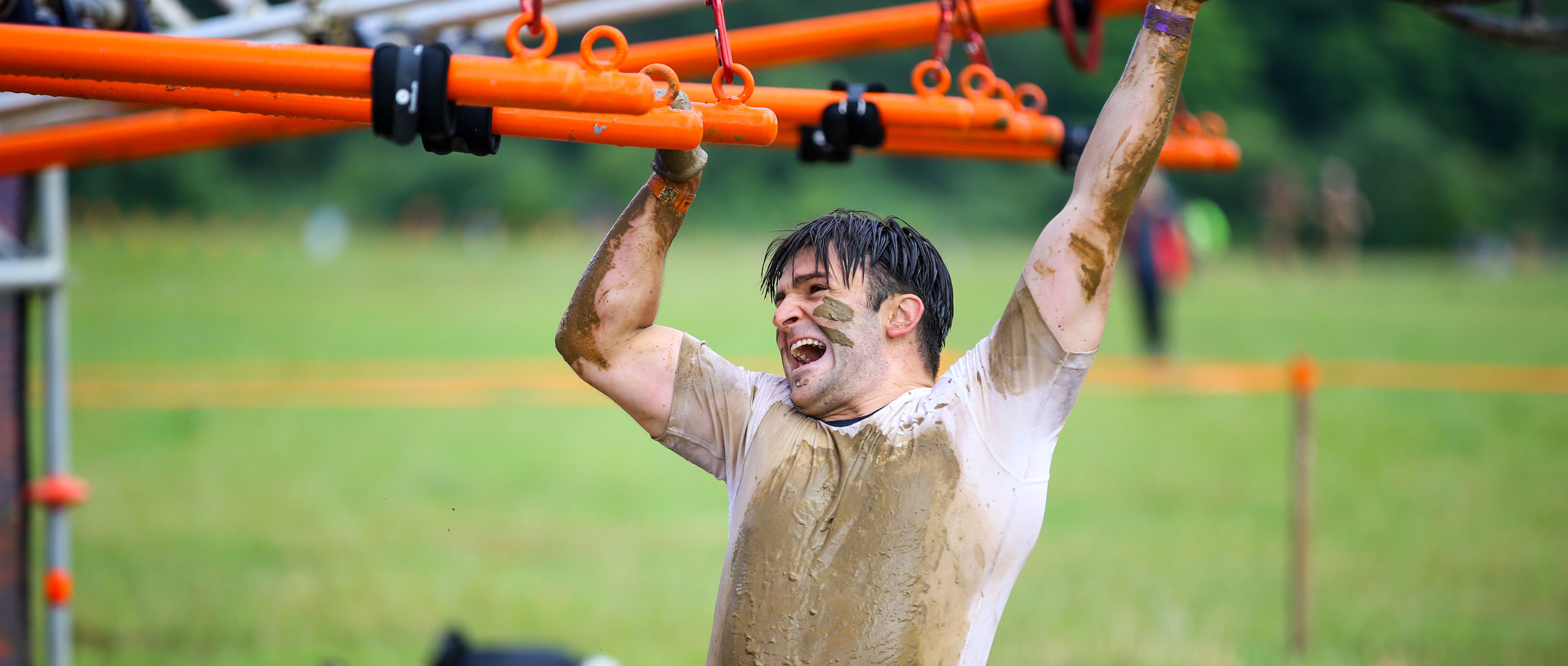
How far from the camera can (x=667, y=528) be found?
7.07 metres

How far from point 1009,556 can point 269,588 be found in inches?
187

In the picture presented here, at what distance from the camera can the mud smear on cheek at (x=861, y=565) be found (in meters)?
1.91

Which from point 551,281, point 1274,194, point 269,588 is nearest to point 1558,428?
point 269,588

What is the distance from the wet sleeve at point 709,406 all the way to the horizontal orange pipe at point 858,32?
0.87m

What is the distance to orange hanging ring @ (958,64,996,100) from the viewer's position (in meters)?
2.58

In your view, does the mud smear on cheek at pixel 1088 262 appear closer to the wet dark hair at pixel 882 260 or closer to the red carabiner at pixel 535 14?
the wet dark hair at pixel 882 260

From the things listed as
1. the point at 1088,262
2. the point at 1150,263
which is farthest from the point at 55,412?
the point at 1150,263

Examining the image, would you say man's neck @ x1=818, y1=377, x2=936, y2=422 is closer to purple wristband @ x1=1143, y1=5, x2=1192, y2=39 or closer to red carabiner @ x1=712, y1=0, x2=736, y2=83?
red carabiner @ x1=712, y1=0, x2=736, y2=83

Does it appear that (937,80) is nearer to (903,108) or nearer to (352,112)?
(903,108)

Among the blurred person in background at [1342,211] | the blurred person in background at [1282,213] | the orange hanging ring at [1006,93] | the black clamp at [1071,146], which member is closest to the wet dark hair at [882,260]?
the orange hanging ring at [1006,93]

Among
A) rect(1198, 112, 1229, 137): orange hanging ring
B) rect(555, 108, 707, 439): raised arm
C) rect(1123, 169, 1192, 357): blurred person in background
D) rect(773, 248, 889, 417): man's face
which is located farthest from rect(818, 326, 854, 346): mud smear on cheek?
rect(1123, 169, 1192, 357): blurred person in background

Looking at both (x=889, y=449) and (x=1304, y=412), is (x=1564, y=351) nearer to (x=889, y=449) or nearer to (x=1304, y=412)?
(x=1304, y=412)

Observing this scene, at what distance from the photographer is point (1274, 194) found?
1144 inches

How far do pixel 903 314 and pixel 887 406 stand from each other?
0.16 meters
